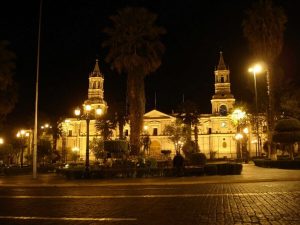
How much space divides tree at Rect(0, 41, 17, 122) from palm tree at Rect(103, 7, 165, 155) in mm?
10847

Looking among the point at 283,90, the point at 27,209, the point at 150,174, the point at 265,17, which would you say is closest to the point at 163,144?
the point at 283,90

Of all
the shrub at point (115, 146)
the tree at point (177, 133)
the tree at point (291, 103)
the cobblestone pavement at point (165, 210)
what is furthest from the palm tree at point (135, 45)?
the tree at point (177, 133)

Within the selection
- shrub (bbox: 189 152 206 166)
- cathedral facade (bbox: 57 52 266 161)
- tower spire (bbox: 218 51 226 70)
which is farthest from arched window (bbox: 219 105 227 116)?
shrub (bbox: 189 152 206 166)

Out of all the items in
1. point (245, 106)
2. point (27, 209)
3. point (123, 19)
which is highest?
point (123, 19)

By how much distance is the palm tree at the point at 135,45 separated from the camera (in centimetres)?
3250

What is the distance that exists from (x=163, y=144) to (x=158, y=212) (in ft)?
307

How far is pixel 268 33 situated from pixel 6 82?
25.8m

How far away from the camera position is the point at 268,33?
34.8 m

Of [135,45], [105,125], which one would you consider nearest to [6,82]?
[135,45]

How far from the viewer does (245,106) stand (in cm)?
6269

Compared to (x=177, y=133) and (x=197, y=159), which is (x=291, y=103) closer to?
(x=197, y=159)

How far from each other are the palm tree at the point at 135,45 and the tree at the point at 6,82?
35.6 ft

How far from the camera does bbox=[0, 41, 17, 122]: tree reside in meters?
36.8

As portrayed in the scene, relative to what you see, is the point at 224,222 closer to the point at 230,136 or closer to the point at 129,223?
the point at 129,223
